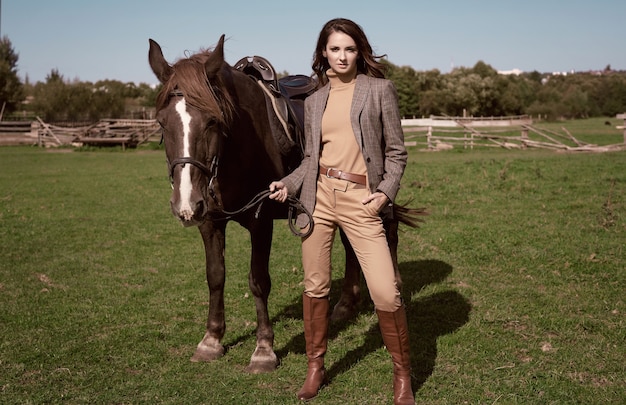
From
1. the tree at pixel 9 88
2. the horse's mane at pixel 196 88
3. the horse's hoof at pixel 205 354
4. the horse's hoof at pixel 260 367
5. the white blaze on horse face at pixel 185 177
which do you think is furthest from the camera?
the tree at pixel 9 88

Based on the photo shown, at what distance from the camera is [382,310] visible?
11.4 ft

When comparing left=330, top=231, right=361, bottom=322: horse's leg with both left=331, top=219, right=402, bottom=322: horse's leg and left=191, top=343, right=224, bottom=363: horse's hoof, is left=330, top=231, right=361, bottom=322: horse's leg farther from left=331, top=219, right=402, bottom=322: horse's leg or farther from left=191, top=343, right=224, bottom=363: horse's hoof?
left=191, top=343, right=224, bottom=363: horse's hoof

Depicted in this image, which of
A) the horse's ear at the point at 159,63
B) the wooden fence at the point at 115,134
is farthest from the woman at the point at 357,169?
the wooden fence at the point at 115,134

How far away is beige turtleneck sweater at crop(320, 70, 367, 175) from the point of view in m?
3.50

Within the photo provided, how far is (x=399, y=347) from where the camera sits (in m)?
3.51

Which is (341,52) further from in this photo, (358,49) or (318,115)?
(318,115)

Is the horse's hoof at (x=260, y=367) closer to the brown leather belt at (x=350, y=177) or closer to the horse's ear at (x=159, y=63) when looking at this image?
the brown leather belt at (x=350, y=177)

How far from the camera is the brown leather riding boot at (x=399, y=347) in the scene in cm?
349

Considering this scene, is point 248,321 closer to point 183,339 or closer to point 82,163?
point 183,339

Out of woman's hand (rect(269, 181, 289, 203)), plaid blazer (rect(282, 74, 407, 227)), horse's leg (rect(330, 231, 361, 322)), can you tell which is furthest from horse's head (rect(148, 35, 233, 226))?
horse's leg (rect(330, 231, 361, 322))

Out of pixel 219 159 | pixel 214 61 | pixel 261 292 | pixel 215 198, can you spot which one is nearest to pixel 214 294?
pixel 261 292

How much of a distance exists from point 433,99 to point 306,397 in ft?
222

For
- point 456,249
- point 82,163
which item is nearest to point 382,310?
point 456,249

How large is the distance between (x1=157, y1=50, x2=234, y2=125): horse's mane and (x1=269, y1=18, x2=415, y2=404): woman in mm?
570
